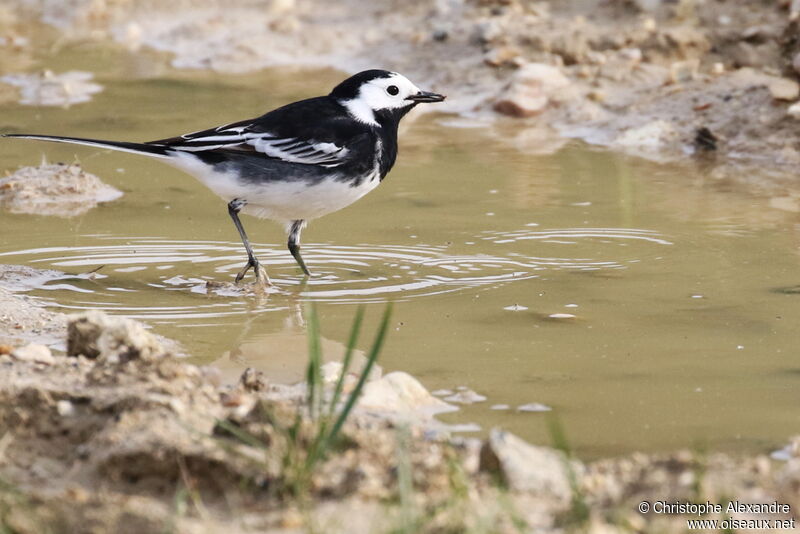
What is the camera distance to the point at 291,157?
6180 millimetres

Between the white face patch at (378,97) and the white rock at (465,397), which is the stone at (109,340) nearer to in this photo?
the white rock at (465,397)

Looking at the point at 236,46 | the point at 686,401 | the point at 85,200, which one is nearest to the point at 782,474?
the point at 686,401

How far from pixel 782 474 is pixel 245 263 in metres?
3.75

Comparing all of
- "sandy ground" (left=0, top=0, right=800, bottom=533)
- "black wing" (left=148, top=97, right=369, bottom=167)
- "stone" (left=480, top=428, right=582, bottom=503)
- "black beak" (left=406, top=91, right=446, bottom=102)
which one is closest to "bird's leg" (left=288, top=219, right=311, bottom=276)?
"black wing" (left=148, top=97, right=369, bottom=167)

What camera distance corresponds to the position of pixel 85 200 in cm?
768

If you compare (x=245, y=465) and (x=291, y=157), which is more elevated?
(x=291, y=157)

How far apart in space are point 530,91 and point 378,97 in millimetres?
3641

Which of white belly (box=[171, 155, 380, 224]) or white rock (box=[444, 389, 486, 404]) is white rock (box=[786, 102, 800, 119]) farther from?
white rock (box=[444, 389, 486, 404])

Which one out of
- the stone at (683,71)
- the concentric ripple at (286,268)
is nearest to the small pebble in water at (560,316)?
the concentric ripple at (286,268)

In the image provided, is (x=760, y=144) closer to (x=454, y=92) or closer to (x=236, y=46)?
(x=454, y=92)

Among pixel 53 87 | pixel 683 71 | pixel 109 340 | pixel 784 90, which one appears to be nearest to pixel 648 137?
pixel 784 90

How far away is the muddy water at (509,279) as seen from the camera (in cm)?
441

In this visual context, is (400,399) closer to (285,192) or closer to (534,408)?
(534,408)

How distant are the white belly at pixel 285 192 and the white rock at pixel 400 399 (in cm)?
196
